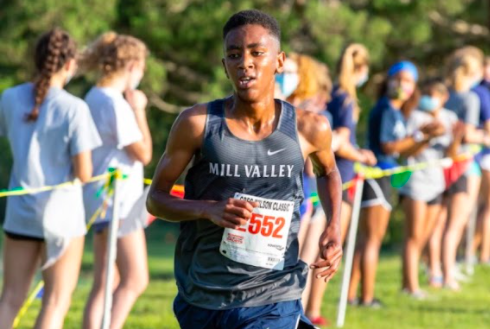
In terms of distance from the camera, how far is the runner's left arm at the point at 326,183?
4727 mm

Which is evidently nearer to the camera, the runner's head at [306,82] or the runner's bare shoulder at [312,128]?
the runner's bare shoulder at [312,128]

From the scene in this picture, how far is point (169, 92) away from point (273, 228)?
655 inches

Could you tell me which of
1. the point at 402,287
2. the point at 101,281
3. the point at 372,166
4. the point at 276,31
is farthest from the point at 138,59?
the point at 402,287

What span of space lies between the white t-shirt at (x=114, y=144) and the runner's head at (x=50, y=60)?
58 cm

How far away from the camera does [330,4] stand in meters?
20.0

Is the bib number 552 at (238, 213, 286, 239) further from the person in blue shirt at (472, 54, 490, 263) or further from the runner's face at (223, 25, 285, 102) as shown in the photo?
the person in blue shirt at (472, 54, 490, 263)

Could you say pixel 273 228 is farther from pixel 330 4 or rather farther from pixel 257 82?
pixel 330 4

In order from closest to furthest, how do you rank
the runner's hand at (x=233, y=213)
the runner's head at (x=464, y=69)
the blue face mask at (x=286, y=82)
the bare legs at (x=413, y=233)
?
the runner's hand at (x=233, y=213) < the blue face mask at (x=286, y=82) < the bare legs at (x=413, y=233) < the runner's head at (x=464, y=69)

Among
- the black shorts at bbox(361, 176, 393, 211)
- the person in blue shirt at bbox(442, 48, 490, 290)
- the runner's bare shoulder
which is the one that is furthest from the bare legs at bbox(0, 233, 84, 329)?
the person in blue shirt at bbox(442, 48, 490, 290)

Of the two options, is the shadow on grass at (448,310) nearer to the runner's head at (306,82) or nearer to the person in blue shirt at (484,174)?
the person in blue shirt at (484,174)

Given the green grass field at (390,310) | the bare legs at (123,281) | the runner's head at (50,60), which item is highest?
the runner's head at (50,60)

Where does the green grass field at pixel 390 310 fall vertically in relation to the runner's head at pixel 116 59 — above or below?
below

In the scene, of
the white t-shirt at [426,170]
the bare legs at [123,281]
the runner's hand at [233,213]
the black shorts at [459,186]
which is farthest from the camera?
the black shorts at [459,186]

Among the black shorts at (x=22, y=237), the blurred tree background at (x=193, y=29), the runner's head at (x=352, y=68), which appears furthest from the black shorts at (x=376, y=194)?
the blurred tree background at (x=193, y=29)
